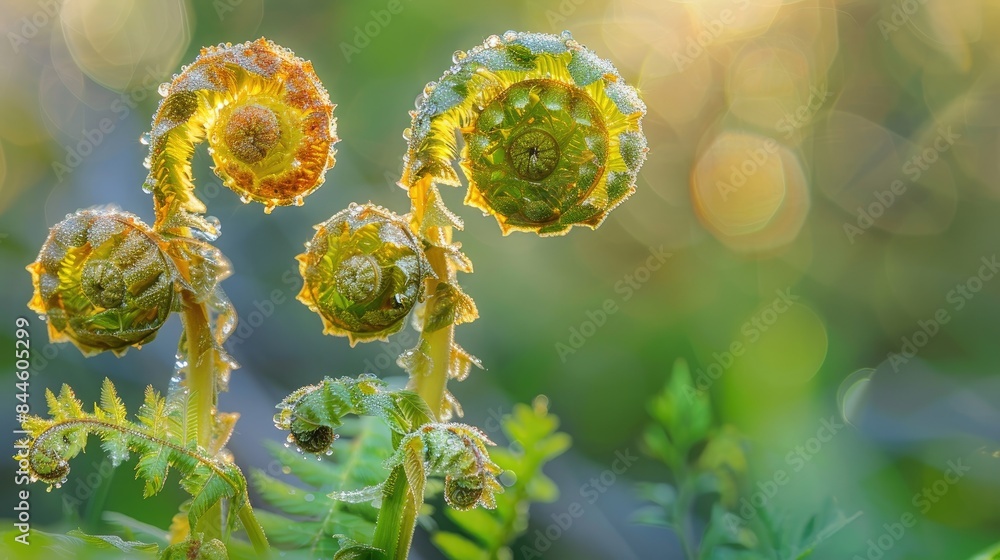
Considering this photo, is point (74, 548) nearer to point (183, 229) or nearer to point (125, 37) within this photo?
point (183, 229)

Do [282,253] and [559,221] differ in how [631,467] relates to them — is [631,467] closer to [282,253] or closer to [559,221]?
[282,253]

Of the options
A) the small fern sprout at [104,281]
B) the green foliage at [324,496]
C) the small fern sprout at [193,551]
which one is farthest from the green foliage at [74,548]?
the green foliage at [324,496]

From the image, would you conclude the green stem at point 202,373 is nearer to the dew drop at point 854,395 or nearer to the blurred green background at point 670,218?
the blurred green background at point 670,218

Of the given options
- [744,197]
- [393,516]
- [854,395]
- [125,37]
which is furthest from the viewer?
[744,197]

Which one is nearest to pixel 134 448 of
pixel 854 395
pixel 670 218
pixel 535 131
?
pixel 535 131

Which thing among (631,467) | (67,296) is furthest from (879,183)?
(67,296)

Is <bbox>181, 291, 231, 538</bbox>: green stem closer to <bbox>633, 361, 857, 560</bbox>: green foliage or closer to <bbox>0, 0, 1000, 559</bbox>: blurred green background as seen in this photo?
<bbox>633, 361, 857, 560</bbox>: green foliage
